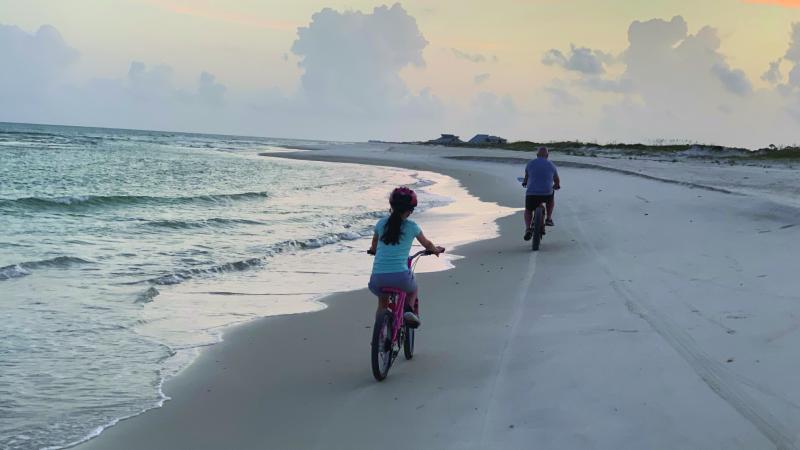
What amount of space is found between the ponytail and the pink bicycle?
40 cm

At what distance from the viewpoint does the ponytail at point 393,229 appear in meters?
5.95

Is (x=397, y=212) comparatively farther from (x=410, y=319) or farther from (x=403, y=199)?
(x=410, y=319)

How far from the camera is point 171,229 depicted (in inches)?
639

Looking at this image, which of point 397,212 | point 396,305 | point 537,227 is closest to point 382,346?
point 396,305

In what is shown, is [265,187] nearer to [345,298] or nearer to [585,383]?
[345,298]

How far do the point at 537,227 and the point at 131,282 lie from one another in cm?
672

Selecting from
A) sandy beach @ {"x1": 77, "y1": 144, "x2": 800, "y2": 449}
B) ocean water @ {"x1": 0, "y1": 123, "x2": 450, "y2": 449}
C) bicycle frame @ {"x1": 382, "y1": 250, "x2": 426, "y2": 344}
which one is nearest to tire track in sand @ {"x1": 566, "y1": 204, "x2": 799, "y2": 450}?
sandy beach @ {"x1": 77, "y1": 144, "x2": 800, "y2": 449}

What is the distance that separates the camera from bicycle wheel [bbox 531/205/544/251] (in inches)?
497

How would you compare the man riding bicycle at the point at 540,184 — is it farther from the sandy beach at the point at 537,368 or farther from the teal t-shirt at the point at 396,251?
the teal t-shirt at the point at 396,251

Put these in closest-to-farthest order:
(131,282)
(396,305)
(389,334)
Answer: (389,334)
(396,305)
(131,282)

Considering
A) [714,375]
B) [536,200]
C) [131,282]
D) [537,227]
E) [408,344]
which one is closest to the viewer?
[714,375]

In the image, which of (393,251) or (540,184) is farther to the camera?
(540,184)

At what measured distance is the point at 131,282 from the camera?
33.0ft

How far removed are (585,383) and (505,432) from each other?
39.3 inches
